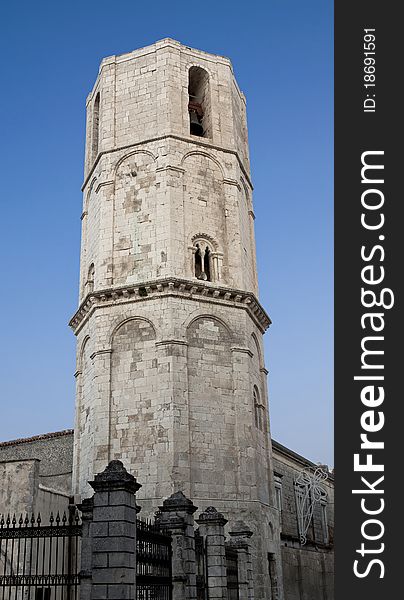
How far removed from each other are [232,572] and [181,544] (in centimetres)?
463

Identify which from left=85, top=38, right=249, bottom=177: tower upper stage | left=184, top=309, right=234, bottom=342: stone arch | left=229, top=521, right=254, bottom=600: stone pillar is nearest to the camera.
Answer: left=229, top=521, right=254, bottom=600: stone pillar

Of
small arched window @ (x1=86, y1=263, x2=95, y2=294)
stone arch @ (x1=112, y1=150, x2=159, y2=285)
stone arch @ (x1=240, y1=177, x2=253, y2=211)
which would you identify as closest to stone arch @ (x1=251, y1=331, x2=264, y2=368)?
stone arch @ (x1=112, y1=150, x2=159, y2=285)

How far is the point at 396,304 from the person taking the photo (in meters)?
8.43

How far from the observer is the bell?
24.8 metres

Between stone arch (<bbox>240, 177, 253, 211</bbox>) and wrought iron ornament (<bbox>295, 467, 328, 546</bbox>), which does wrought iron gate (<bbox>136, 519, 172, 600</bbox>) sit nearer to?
stone arch (<bbox>240, 177, 253, 211</bbox>)

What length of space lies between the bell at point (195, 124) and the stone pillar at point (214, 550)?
50.6 feet

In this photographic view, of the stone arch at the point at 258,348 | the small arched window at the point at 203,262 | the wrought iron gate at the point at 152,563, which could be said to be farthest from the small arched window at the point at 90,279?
the wrought iron gate at the point at 152,563

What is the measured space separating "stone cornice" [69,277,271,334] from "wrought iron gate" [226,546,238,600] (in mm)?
7804

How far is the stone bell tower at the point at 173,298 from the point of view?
61.6ft

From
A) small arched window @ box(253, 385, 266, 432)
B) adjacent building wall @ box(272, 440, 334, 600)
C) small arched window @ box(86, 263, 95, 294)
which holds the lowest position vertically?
adjacent building wall @ box(272, 440, 334, 600)

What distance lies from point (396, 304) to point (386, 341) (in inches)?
19.6

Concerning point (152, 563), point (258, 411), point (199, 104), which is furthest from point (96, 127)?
point (152, 563)

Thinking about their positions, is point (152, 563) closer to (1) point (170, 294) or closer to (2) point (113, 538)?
(2) point (113, 538)

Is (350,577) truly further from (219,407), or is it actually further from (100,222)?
(100,222)
